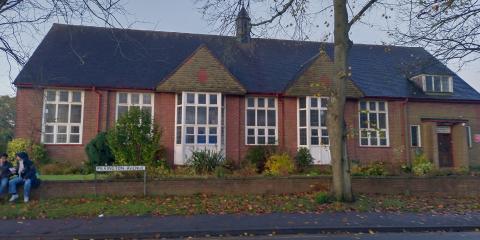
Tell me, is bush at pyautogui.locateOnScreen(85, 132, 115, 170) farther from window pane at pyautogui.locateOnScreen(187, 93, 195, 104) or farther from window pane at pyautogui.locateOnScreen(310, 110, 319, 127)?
window pane at pyautogui.locateOnScreen(310, 110, 319, 127)

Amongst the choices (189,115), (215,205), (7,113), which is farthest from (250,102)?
(7,113)

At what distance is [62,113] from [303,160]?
13.0 metres

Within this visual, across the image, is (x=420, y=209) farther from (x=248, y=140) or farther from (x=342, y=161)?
(x=248, y=140)

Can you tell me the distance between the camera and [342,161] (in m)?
12.9

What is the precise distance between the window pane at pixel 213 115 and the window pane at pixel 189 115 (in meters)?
0.85

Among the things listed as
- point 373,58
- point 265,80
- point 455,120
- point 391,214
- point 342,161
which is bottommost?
point 391,214

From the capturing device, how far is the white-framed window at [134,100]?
21.7m

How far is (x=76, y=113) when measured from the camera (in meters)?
21.2

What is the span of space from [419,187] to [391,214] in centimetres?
440

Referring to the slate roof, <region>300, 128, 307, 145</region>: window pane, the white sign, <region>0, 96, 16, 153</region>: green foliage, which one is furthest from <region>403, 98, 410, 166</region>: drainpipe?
<region>0, 96, 16, 153</region>: green foliage

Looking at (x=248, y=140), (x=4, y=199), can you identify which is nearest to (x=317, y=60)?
(x=248, y=140)

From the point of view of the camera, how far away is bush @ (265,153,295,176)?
1806cm

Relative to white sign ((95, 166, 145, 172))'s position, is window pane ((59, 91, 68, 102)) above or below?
above

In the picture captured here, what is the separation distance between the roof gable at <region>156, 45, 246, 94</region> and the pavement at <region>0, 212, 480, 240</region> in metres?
11.1
